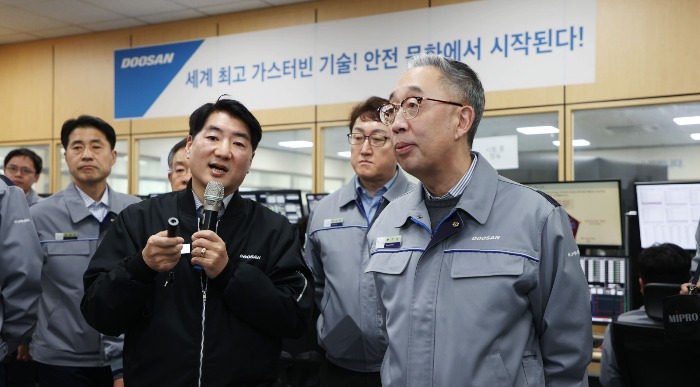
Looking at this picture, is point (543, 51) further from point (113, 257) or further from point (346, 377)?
point (113, 257)

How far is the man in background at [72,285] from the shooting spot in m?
2.37

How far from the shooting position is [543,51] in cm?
517

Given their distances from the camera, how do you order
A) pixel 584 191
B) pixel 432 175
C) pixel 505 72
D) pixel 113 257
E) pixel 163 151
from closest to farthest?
pixel 432 175 < pixel 113 257 < pixel 584 191 < pixel 505 72 < pixel 163 151

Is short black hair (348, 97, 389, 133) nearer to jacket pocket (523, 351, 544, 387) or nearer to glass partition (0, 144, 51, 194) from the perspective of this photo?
jacket pocket (523, 351, 544, 387)

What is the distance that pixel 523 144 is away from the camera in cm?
534

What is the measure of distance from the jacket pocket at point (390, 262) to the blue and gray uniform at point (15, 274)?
4.16 ft

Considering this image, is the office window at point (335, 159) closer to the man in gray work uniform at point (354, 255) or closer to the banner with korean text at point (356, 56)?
the banner with korean text at point (356, 56)

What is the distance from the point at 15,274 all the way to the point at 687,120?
15.5ft

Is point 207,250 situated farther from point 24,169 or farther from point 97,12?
point 97,12

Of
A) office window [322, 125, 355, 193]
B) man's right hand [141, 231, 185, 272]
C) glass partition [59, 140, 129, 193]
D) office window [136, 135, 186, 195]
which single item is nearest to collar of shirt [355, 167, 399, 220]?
man's right hand [141, 231, 185, 272]

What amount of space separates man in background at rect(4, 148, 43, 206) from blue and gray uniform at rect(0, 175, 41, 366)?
9.36 feet

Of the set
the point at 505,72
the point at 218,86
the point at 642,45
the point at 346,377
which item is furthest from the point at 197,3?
the point at 346,377

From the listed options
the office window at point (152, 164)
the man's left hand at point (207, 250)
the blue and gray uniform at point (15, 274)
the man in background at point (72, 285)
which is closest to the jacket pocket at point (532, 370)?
the man's left hand at point (207, 250)

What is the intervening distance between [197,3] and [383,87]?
2103mm
